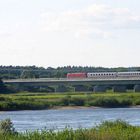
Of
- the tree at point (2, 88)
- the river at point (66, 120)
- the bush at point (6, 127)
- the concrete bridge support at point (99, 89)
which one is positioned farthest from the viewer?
the tree at point (2, 88)

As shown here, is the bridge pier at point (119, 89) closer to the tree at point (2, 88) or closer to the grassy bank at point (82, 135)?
the tree at point (2, 88)

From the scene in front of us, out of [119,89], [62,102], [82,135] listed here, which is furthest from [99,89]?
[82,135]

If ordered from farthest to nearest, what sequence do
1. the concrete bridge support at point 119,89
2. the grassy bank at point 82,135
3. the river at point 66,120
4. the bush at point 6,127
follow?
the concrete bridge support at point 119,89, the river at point 66,120, the bush at point 6,127, the grassy bank at point 82,135

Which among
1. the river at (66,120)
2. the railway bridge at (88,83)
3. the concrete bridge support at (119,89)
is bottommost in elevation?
the river at (66,120)

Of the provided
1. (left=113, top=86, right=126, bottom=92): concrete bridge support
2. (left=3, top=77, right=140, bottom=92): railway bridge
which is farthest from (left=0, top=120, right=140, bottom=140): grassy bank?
(left=113, top=86, right=126, bottom=92): concrete bridge support

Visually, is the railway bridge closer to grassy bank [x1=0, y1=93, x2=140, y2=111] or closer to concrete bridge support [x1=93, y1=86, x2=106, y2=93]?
concrete bridge support [x1=93, y1=86, x2=106, y2=93]

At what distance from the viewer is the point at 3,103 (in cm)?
12244

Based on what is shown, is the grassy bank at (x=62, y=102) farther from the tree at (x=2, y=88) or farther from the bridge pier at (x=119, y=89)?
the tree at (x=2, y=88)

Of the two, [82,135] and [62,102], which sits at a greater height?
[82,135]

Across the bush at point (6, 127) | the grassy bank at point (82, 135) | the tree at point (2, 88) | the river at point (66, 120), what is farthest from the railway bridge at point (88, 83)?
the grassy bank at point (82, 135)

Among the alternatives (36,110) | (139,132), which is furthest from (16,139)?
(36,110)

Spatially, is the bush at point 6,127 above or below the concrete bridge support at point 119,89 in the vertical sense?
below

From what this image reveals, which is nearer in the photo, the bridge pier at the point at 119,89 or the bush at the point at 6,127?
the bush at the point at 6,127

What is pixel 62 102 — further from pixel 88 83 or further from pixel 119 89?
pixel 119 89
